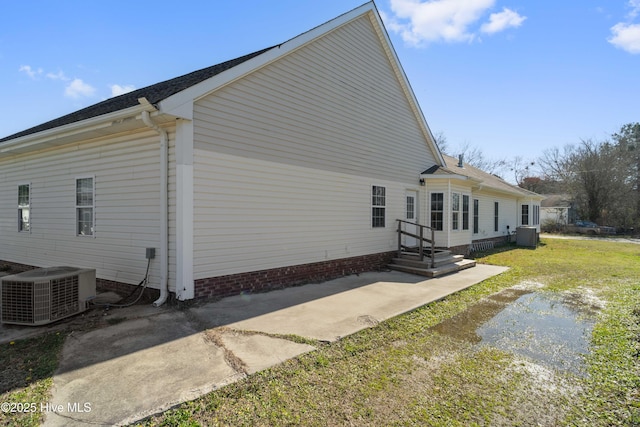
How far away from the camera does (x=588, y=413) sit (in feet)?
10.1

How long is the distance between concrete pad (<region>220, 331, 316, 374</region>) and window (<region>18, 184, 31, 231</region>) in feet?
28.3

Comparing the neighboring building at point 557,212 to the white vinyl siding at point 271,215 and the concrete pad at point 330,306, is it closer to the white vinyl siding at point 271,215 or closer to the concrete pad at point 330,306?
the white vinyl siding at point 271,215

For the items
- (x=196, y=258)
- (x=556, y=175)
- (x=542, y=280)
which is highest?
(x=556, y=175)

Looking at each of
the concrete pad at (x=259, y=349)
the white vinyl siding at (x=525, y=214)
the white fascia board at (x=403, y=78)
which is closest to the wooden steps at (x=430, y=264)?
the white fascia board at (x=403, y=78)

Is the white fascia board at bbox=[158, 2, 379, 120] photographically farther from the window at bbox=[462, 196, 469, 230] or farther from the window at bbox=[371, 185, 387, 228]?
the window at bbox=[462, 196, 469, 230]

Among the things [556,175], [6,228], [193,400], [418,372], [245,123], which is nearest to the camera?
[193,400]

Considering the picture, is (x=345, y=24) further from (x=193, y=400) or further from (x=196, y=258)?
(x=193, y=400)

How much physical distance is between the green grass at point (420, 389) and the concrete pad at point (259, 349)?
17cm

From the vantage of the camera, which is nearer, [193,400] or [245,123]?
[193,400]

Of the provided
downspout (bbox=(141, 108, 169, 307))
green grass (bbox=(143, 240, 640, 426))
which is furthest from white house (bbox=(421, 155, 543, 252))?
downspout (bbox=(141, 108, 169, 307))

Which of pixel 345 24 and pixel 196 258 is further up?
pixel 345 24

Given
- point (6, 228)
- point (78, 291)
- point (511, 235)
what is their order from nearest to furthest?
point (78, 291), point (6, 228), point (511, 235)

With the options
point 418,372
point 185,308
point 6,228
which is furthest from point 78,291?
point 6,228

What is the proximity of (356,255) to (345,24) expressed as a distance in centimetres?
661
